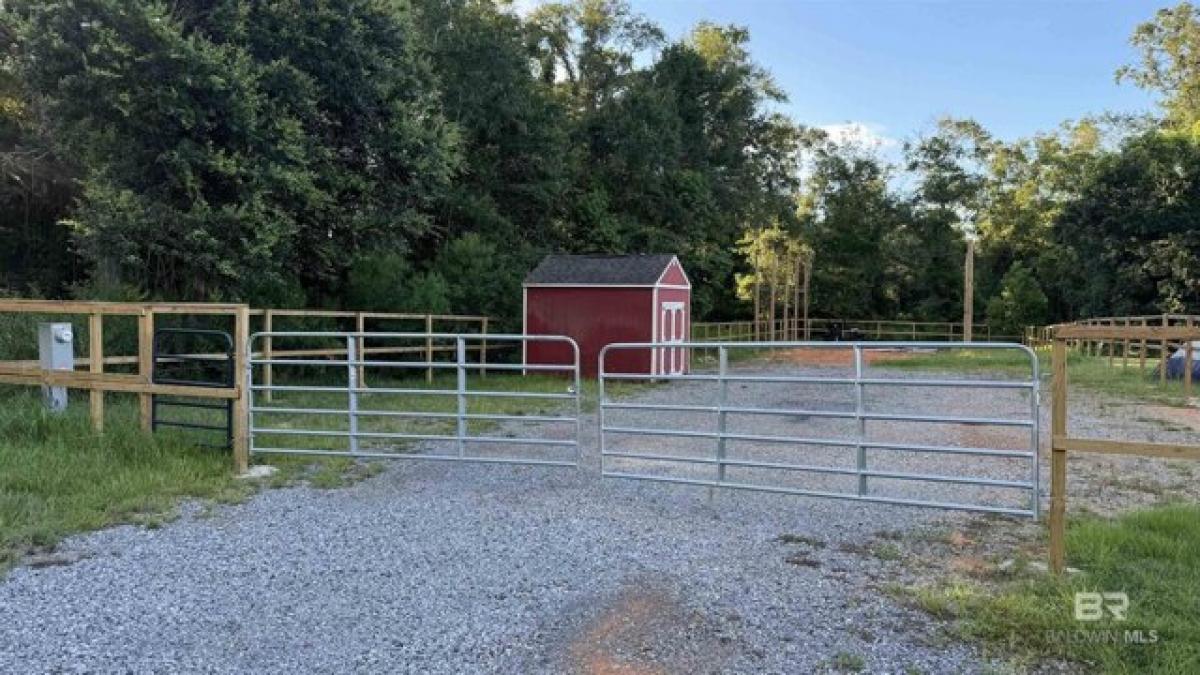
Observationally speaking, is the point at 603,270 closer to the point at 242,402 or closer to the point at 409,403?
the point at 409,403

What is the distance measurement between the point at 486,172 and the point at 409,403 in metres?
12.4

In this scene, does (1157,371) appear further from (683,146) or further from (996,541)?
(683,146)

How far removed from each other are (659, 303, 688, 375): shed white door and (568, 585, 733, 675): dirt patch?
42.2 feet

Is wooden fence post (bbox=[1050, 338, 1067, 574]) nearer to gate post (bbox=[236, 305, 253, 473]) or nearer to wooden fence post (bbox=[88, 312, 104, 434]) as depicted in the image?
gate post (bbox=[236, 305, 253, 473])

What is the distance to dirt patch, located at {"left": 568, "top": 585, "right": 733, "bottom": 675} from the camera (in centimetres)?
338

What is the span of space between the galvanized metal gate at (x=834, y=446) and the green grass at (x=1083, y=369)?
255 cm

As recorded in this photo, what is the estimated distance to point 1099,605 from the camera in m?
3.85

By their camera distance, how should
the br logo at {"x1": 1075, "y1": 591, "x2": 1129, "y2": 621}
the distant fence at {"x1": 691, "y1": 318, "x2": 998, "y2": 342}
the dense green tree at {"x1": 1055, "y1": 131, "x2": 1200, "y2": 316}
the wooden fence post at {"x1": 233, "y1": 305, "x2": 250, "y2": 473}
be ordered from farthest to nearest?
1. the distant fence at {"x1": 691, "y1": 318, "x2": 998, "y2": 342}
2. the dense green tree at {"x1": 1055, "y1": 131, "x2": 1200, "y2": 316}
3. the wooden fence post at {"x1": 233, "y1": 305, "x2": 250, "y2": 473}
4. the br logo at {"x1": 1075, "y1": 591, "x2": 1129, "y2": 621}

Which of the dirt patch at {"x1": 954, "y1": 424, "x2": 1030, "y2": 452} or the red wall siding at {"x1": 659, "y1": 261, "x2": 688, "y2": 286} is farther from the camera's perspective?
the red wall siding at {"x1": 659, "y1": 261, "x2": 688, "y2": 286}

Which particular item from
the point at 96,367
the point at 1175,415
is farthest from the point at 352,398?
the point at 1175,415

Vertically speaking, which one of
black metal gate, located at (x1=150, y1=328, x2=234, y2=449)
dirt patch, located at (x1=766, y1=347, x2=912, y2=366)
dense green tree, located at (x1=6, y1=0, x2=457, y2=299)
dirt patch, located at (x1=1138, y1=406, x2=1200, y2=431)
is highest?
dense green tree, located at (x1=6, y1=0, x2=457, y2=299)

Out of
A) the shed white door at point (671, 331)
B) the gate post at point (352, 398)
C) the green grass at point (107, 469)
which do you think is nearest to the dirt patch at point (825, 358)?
the shed white door at point (671, 331)

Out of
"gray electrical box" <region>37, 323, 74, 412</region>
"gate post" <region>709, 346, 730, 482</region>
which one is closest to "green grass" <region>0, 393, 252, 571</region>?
"gray electrical box" <region>37, 323, 74, 412</region>

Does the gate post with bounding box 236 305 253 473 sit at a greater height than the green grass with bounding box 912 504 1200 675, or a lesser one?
greater
